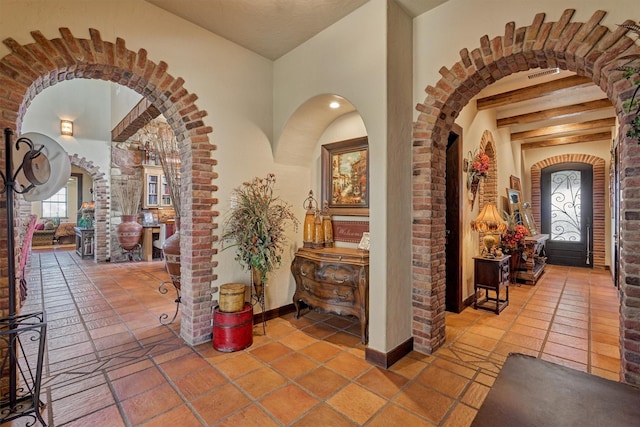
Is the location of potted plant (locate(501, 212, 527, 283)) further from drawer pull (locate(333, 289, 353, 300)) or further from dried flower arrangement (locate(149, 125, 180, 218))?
dried flower arrangement (locate(149, 125, 180, 218))

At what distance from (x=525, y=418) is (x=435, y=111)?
239 cm

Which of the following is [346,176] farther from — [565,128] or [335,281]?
[565,128]

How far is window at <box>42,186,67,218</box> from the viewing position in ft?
37.4

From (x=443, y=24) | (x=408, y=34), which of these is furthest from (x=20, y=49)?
(x=443, y=24)

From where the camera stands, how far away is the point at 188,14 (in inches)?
110

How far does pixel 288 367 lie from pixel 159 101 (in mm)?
2801

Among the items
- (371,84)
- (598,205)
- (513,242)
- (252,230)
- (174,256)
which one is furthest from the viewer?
(598,205)

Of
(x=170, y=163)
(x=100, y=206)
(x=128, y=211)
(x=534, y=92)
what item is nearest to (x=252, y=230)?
(x=170, y=163)

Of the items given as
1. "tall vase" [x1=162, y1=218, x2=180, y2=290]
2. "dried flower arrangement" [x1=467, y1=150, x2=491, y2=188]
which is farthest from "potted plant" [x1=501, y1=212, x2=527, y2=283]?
"tall vase" [x1=162, y1=218, x2=180, y2=290]

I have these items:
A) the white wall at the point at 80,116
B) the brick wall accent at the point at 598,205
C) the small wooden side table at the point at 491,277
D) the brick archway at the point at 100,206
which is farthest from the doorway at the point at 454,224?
the white wall at the point at 80,116

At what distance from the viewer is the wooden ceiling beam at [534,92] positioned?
3781mm

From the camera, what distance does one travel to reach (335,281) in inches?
123

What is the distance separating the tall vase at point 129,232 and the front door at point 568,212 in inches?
417

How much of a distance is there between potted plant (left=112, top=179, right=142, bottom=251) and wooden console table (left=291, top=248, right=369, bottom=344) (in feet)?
19.0
